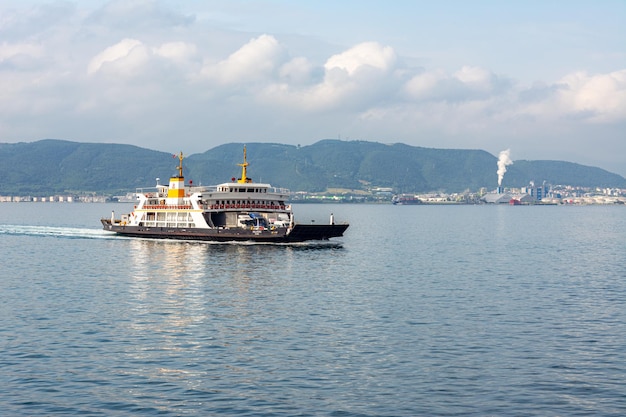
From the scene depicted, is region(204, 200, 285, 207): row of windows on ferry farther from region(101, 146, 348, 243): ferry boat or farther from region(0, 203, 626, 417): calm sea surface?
region(0, 203, 626, 417): calm sea surface

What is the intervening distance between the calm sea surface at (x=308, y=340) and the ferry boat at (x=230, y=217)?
18.5 meters

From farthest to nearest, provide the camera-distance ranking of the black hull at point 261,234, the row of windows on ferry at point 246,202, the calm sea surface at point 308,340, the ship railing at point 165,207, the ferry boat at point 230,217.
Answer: the ship railing at point 165,207 < the row of windows on ferry at point 246,202 < the ferry boat at point 230,217 < the black hull at point 261,234 < the calm sea surface at point 308,340

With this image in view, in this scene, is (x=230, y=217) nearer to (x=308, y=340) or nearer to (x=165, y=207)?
(x=165, y=207)

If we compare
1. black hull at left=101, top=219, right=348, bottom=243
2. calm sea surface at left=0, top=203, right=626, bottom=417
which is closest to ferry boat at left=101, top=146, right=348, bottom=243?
black hull at left=101, top=219, right=348, bottom=243

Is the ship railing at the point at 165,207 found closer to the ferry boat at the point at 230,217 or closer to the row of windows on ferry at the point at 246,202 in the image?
the ferry boat at the point at 230,217

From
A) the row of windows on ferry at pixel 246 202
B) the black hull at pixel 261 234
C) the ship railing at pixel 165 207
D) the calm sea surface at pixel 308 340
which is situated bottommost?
the calm sea surface at pixel 308 340

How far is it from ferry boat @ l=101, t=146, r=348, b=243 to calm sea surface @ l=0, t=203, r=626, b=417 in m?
18.5

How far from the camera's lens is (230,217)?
333 feet

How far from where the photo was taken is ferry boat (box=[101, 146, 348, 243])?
95812 millimetres

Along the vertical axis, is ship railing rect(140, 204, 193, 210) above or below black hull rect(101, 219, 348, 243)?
above

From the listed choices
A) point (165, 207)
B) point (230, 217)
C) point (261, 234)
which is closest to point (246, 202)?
point (230, 217)

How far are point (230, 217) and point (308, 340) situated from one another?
6413 cm

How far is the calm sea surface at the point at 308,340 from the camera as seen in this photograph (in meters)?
28.8

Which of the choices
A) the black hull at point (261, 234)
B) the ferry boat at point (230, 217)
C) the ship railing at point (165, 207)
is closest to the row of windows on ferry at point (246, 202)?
the ferry boat at point (230, 217)
